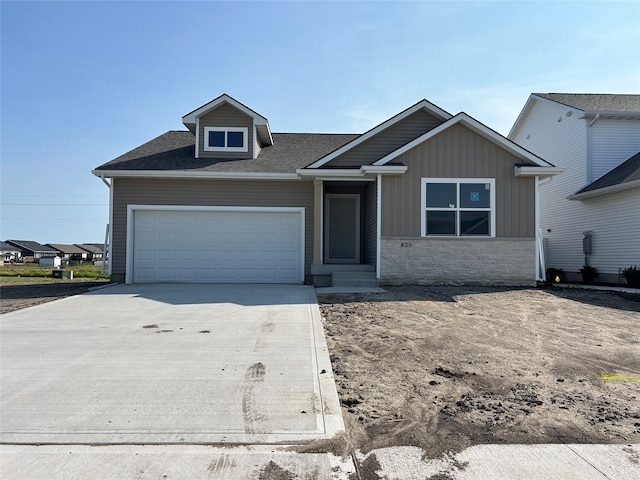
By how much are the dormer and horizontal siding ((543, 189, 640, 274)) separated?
1214 cm

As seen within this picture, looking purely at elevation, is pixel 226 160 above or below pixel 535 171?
above

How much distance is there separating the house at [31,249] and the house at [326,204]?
3209 inches

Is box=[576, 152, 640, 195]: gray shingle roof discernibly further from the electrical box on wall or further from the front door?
the front door

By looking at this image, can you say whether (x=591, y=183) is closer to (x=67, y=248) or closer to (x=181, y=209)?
(x=181, y=209)

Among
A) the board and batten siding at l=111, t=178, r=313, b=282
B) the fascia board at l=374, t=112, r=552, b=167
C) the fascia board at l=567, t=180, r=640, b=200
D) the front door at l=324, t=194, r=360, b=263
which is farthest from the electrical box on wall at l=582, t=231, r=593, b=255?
the board and batten siding at l=111, t=178, r=313, b=282

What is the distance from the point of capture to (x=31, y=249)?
271ft

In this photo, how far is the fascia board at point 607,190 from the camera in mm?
13248

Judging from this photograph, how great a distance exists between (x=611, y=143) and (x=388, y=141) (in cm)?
949

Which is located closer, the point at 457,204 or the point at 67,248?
the point at 457,204

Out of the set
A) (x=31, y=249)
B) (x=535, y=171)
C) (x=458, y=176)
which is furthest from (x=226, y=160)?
(x=31, y=249)

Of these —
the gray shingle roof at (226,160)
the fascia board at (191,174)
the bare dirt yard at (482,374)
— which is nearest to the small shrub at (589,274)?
the bare dirt yard at (482,374)

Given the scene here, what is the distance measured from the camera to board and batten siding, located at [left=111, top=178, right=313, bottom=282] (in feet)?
42.6

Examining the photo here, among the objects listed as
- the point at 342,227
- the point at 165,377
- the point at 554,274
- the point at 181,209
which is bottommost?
the point at 165,377

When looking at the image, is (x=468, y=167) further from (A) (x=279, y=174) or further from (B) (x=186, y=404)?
(B) (x=186, y=404)
